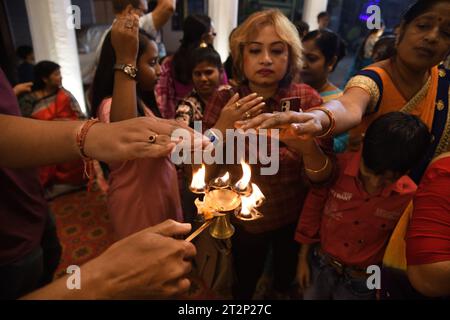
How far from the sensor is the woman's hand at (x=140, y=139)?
0.80 m

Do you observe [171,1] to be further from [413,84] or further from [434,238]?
[434,238]

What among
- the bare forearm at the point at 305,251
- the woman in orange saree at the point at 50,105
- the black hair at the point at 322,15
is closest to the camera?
the bare forearm at the point at 305,251

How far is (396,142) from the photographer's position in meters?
1.25

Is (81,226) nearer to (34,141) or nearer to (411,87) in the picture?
(34,141)

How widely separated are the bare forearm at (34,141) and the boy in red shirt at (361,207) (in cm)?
122

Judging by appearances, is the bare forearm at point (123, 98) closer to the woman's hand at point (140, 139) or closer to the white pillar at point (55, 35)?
the woman's hand at point (140, 139)

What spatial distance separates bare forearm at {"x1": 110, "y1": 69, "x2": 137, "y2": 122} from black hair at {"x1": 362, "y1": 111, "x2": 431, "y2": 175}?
110cm

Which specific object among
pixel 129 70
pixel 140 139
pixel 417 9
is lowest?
pixel 140 139

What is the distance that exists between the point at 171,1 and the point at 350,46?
7.27 metres

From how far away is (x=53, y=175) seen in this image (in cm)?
377

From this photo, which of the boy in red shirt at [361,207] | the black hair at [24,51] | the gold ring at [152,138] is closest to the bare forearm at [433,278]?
the boy in red shirt at [361,207]

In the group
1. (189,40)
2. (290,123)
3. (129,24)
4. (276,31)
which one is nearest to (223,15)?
(189,40)

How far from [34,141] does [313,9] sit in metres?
7.20
